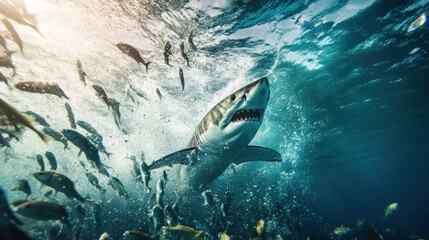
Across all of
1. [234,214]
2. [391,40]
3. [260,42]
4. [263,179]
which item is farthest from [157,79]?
[263,179]

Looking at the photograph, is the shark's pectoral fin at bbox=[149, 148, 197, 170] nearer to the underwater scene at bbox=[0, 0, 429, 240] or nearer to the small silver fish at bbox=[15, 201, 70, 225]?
the underwater scene at bbox=[0, 0, 429, 240]

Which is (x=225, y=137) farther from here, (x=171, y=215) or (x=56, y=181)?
(x=56, y=181)

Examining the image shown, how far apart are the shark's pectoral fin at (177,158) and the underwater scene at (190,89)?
66 mm

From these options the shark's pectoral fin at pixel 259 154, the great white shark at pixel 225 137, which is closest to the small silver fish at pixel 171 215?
the great white shark at pixel 225 137

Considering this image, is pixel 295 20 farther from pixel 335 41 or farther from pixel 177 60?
pixel 177 60

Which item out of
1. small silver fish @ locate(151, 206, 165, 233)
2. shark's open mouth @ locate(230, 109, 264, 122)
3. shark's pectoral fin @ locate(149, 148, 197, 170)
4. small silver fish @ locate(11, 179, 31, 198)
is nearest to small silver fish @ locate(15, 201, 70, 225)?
small silver fish @ locate(151, 206, 165, 233)

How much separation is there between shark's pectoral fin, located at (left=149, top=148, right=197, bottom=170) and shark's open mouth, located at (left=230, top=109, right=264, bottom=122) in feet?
7.50

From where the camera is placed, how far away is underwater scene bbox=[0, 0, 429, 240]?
195 inches

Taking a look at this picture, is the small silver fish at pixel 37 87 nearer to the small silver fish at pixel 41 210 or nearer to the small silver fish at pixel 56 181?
the small silver fish at pixel 56 181

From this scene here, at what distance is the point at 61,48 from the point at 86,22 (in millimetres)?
2495

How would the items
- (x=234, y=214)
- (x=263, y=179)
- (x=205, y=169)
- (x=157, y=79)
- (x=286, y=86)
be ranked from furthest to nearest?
(x=263, y=179), (x=286, y=86), (x=234, y=214), (x=157, y=79), (x=205, y=169)

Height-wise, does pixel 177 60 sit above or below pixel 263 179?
above

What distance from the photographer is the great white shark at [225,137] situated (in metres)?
5.03

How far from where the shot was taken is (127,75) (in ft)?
44.3
